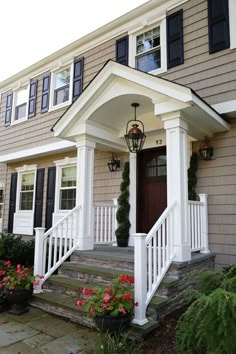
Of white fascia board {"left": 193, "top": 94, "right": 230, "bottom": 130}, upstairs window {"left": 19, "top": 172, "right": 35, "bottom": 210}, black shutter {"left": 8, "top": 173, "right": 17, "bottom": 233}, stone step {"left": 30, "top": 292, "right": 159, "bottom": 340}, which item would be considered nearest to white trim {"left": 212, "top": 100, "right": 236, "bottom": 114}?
white fascia board {"left": 193, "top": 94, "right": 230, "bottom": 130}

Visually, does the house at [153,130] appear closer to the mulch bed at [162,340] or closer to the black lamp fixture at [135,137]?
the mulch bed at [162,340]

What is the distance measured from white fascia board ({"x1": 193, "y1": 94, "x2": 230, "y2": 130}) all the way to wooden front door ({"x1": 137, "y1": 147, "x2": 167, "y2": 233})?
1.44 meters

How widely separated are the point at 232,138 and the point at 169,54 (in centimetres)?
233

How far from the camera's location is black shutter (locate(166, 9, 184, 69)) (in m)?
5.89

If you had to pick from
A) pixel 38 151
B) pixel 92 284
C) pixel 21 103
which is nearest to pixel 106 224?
pixel 92 284

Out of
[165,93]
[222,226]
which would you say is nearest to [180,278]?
[222,226]

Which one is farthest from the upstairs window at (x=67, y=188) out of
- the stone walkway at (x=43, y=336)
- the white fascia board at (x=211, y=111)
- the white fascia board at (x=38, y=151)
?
the white fascia board at (x=211, y=111)

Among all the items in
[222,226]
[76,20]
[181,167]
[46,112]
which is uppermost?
[76,20]

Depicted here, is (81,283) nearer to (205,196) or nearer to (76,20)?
(205,196)

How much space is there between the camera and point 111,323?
316cm

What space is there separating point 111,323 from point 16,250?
12.1 feet

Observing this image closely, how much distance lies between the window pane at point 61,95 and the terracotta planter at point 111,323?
21.0 ft

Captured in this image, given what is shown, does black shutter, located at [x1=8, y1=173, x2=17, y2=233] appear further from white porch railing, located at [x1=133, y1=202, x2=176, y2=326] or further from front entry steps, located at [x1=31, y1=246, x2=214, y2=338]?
white porch railing, located at [x1=133, y1=202, x2=176, y2=326]

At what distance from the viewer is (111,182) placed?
6895mm
